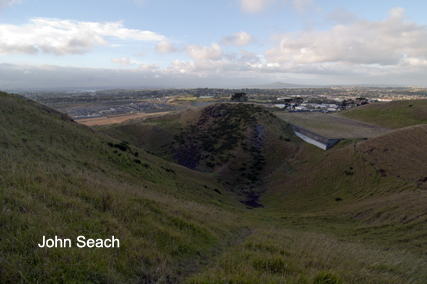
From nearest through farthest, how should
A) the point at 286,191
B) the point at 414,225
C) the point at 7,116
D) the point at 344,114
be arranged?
1. the point at 414,225
2. the point at 7,116
3. the point at 286,191
4. the point at 344,114

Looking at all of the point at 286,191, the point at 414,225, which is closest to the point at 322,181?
the point at 286,191

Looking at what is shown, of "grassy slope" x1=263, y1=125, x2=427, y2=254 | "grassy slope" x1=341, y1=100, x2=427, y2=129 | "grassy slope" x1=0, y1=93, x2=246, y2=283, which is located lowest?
"grassy slope" x1=263, y1=125, x2=427, y2=254

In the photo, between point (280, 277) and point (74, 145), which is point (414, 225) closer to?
point (280, 277)

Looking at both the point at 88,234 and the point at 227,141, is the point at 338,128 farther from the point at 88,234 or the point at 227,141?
the point at 88,234

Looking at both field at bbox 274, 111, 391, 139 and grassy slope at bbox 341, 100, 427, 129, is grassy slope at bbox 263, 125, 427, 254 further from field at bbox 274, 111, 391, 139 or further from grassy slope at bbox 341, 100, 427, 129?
grassy slope at bbox 341, 100, 427, 129

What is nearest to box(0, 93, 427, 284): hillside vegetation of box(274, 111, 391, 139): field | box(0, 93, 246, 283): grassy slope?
box(0, 93, 246, 283): grassy slope

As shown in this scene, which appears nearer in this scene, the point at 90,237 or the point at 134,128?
the point at 90,237
